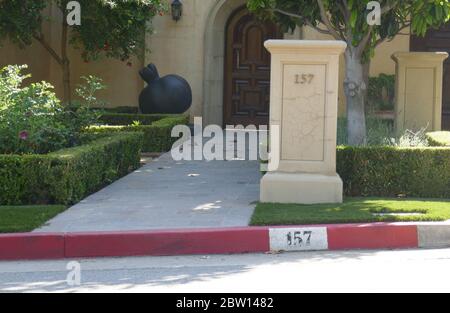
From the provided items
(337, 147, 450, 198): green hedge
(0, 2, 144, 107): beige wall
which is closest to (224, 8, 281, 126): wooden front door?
(0, 2, 144, 107): beige wall

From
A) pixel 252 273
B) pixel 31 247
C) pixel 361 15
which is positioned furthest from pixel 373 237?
pixel 361 15

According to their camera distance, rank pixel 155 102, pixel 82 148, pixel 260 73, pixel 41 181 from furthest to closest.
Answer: pixel 260 73, pixel 155 102, pixel 82 148, pixel 41 181

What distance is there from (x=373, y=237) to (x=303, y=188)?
1.66 meters

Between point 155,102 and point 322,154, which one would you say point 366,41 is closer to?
point 322,154

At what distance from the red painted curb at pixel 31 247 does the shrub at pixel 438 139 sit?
18.4 ft

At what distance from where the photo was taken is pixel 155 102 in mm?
18375

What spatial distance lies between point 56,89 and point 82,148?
37.6ft

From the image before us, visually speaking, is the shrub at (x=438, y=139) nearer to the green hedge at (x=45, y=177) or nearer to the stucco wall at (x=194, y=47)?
the green hedge at (x=45, y=177)

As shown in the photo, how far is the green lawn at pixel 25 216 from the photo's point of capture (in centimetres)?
866

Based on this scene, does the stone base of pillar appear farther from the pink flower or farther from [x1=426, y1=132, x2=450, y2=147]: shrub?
the pink flower

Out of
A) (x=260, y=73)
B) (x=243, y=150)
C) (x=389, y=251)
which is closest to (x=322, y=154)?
(x=389, y=251)

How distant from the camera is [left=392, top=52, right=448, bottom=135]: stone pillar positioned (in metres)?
14.0

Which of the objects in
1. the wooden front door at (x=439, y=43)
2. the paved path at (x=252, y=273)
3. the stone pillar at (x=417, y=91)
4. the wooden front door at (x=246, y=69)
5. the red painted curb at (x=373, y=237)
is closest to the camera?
the paved path at (x=252, y=273)

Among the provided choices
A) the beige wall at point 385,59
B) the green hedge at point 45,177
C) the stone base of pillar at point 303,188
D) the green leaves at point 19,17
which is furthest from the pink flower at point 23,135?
the beige wall at point 385,59
